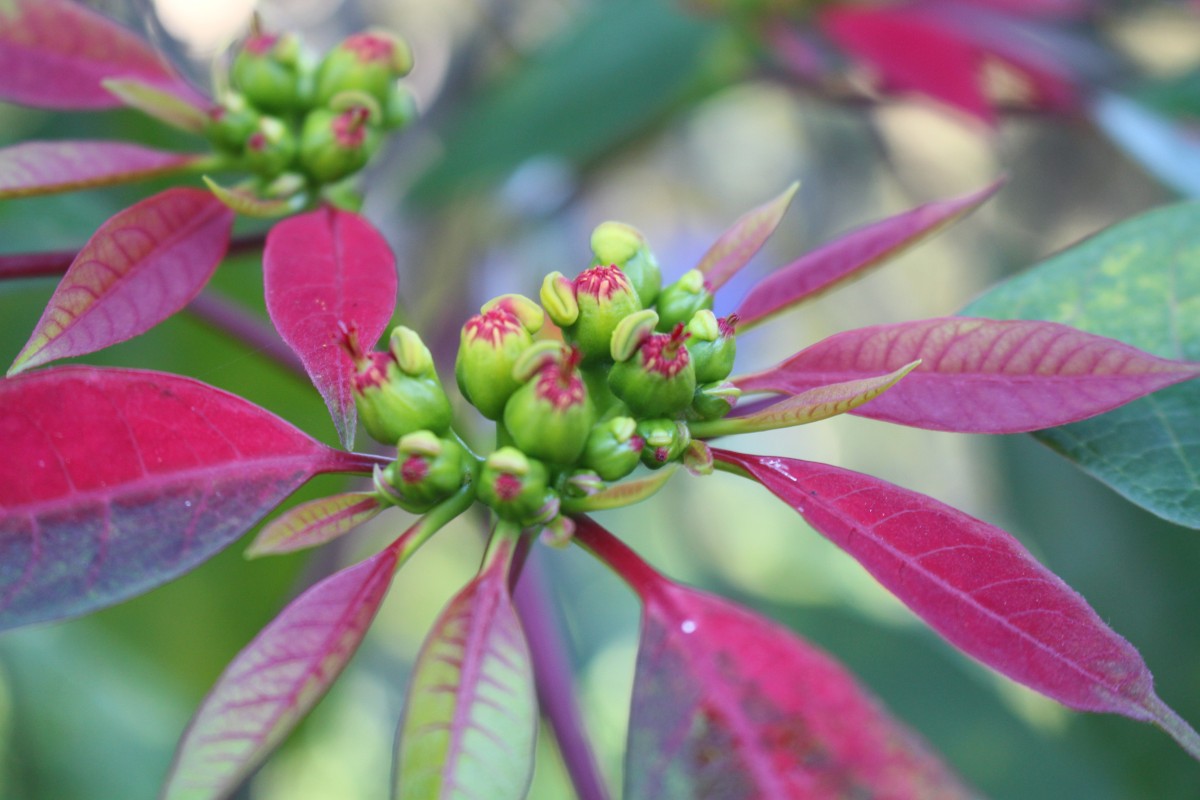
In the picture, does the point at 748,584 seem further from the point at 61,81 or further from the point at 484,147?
the point at 61,81

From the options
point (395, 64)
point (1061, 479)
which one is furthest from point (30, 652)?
point (1061, 479)

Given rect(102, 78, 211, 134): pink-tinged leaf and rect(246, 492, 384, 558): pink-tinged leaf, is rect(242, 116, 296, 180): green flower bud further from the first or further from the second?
rect(246, 492, 384, 558): pink-tinged leaf

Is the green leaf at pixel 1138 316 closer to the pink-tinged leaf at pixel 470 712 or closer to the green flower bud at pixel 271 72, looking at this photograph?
the pink-tinged leaf at pixel 470 712

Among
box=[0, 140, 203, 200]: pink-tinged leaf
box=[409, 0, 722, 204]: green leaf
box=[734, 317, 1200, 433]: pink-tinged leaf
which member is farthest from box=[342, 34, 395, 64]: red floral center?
box=[409, 0, 722, 204]: green leaf

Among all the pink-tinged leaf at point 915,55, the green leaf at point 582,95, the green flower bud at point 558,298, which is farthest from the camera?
the green leaf at point 582,95

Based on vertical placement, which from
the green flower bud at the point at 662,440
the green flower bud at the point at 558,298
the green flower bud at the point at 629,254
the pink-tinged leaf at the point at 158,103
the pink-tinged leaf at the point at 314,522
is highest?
the pink-tinged leaf at the point at 158,103

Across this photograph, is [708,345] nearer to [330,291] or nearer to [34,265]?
[330,291]

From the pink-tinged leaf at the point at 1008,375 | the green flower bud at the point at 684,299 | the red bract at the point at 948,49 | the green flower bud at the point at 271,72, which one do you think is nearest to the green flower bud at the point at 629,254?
the green flower bud at the point at 684,299
